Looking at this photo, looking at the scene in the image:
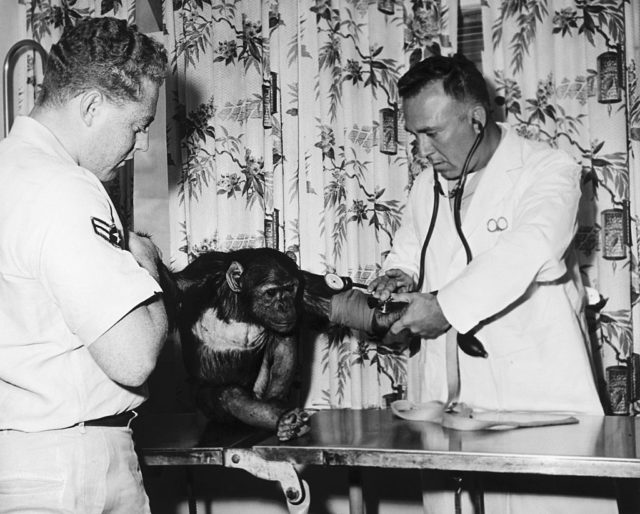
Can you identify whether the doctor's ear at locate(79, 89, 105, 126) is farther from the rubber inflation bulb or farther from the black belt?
the rubber inflation bulb

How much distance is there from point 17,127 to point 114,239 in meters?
0.30

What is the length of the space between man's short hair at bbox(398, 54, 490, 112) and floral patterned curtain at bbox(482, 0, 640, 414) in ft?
1.67

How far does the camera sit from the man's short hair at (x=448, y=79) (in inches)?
83.2

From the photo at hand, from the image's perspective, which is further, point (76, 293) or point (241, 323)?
point (241, 323)

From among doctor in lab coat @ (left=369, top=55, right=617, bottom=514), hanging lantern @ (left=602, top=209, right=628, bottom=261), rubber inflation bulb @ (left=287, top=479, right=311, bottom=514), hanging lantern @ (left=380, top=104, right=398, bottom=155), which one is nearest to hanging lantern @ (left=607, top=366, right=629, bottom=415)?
hanging lantern @ (left=602, top=209, right=628, bottom=261)

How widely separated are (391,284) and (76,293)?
4.05 feet

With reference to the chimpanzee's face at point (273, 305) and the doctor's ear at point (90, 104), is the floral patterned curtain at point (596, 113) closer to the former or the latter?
the chimpanzee's face at point (273, 305)

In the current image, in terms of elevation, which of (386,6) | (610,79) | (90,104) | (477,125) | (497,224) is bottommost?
(497,224)

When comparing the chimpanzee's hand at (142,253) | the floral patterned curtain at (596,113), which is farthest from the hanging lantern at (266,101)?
the chimpanzee's hand at (142,253)

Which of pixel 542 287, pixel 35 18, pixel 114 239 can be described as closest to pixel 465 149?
pixel 542 287

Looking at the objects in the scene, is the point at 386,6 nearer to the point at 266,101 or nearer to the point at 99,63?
the point at 266,101

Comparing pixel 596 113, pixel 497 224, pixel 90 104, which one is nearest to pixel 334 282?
pixel 497 224

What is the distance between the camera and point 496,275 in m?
1.83

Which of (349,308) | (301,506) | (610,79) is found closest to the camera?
(301,506)
